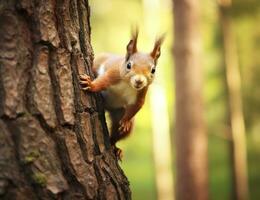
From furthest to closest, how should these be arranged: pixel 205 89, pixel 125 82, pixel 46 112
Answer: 1. pixel 205 89
2. pixel 125 82
3. pixel 46 112

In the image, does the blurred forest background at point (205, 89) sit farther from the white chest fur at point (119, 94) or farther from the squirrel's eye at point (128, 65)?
the squirrel's eye at point (128, 65)

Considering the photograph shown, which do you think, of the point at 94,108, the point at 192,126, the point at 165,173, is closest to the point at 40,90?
the point at 94,108

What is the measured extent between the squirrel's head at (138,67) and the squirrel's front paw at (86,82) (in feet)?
0.96

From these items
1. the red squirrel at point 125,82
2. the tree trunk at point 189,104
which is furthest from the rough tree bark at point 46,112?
the tree trunk at point 189,104

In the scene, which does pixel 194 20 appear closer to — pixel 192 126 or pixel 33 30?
pixel 192 126

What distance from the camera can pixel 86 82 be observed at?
71.2 inches

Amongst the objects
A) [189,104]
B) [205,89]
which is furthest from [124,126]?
[205,89]

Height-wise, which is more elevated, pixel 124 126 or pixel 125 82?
pixel 125 82

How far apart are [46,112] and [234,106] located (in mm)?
5392

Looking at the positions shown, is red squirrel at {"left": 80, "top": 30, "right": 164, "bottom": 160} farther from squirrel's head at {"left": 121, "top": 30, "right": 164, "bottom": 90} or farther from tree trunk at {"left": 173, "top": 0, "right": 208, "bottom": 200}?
tree trunk at {"left": 173, "top": 0, "right": 208, "bottom": 200}

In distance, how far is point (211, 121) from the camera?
7.58 m

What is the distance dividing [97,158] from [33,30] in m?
0.45

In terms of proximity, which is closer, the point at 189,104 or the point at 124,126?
the point at 124,126

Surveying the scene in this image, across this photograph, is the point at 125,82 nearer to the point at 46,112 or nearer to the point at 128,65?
the point at 128,65
